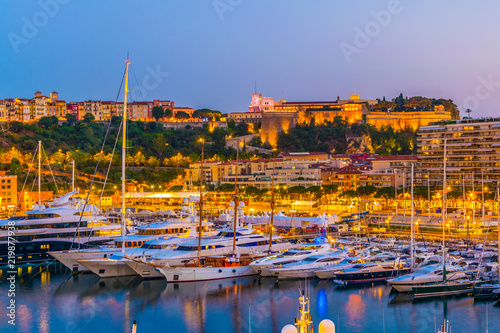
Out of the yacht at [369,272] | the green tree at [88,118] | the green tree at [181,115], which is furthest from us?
the green tree at [181,115]

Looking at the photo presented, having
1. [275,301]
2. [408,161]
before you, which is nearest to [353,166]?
[408,161]

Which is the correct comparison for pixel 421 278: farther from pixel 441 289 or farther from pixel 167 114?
pixel 167 114

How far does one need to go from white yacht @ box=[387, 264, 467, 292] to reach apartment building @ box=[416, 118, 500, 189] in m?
33.2

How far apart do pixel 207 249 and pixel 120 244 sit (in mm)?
4431

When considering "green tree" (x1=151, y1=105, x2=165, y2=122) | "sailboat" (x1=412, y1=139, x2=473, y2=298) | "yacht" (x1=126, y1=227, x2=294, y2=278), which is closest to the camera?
"sailboat" (x1=412, y1=139, x2=473, y2=298)

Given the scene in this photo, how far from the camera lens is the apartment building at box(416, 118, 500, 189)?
5581cm

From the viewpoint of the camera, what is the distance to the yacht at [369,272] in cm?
2475

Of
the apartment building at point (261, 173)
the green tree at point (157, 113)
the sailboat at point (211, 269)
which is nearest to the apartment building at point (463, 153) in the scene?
the apartment building at point (261, 173)

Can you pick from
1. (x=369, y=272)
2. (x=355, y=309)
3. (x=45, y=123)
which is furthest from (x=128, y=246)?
(x=45, y=123)

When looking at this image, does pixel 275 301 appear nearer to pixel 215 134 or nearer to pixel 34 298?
pixel 34 298

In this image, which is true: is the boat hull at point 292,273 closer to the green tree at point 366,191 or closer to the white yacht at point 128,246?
the white yacht at point 128,246

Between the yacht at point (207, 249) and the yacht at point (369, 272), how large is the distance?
17.2ft

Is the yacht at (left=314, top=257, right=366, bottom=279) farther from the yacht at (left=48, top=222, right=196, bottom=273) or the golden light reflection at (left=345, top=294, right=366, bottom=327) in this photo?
the yacht at (left=48, top=222, right=196, bottom=273)

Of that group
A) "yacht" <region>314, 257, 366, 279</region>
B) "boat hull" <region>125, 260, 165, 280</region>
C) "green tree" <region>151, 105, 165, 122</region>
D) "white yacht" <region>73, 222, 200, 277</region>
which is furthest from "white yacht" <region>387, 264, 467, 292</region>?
"green tree" <region>151, 105, 165, 122</region>
